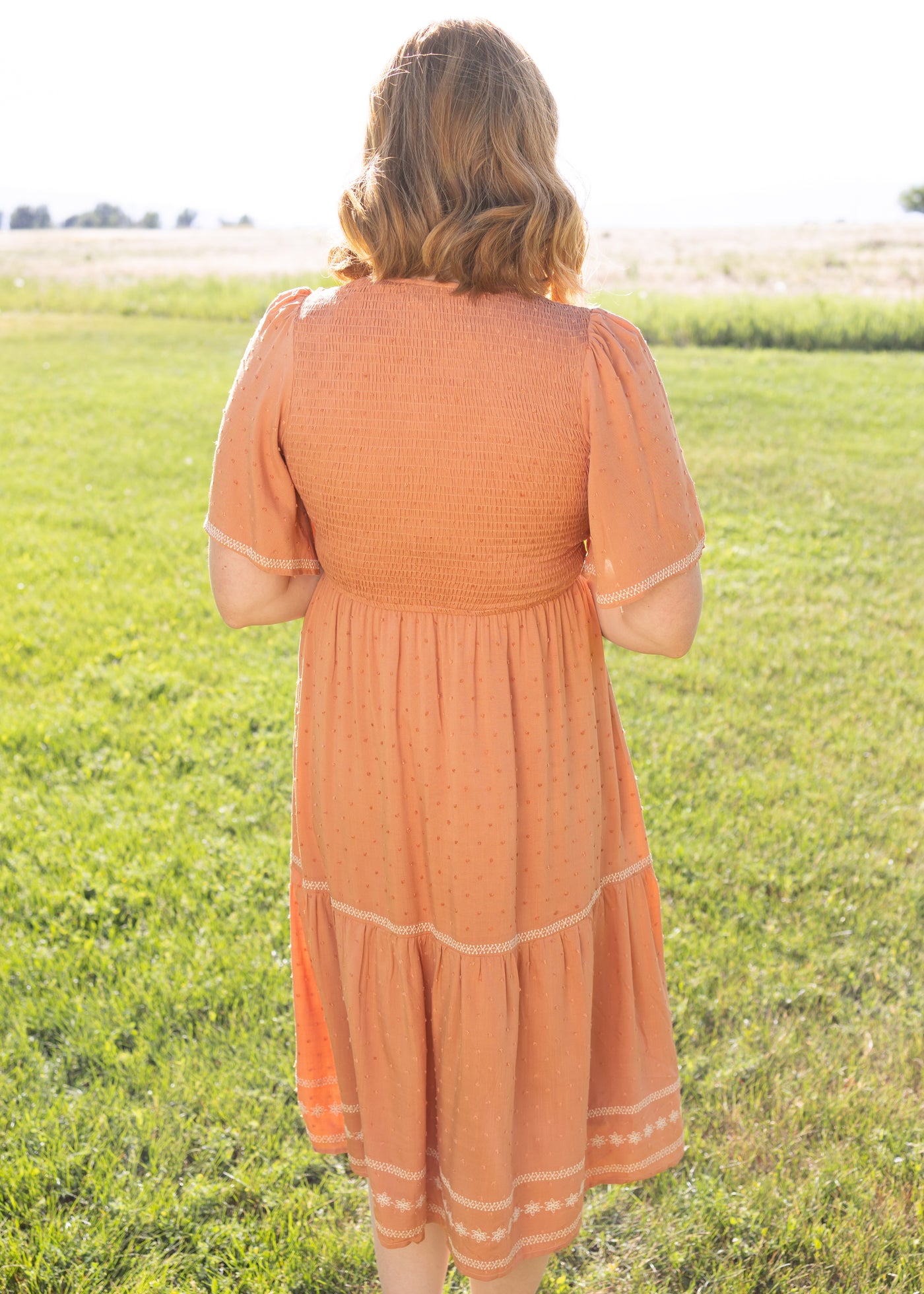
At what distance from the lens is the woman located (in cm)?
143

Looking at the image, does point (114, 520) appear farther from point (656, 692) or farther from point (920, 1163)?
point (920, 1163)

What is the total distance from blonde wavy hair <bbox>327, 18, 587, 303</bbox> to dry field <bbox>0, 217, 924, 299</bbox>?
14318 mm

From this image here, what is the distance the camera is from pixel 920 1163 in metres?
2.58

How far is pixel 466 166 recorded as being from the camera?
4.66 feet

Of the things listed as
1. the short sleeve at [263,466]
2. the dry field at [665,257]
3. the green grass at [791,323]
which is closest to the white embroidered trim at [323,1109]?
the short sleeve at [263,466]

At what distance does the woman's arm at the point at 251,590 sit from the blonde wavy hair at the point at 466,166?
547 mm

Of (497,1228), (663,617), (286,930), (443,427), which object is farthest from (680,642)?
(286,930)

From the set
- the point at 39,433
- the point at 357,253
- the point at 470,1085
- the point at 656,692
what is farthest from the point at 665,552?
→ the point at 39,433

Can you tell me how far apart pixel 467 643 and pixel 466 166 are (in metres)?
0.69

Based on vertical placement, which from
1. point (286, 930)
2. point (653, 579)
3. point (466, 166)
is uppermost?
point (466, 166)

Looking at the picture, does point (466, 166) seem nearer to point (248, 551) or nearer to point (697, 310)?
point (248, 551)

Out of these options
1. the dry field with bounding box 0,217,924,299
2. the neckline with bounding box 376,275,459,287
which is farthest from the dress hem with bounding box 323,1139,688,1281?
the dry field with bounding box 0,217,924,299

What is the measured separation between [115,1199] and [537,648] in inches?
71.7

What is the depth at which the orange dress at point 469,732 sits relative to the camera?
1.45 m
